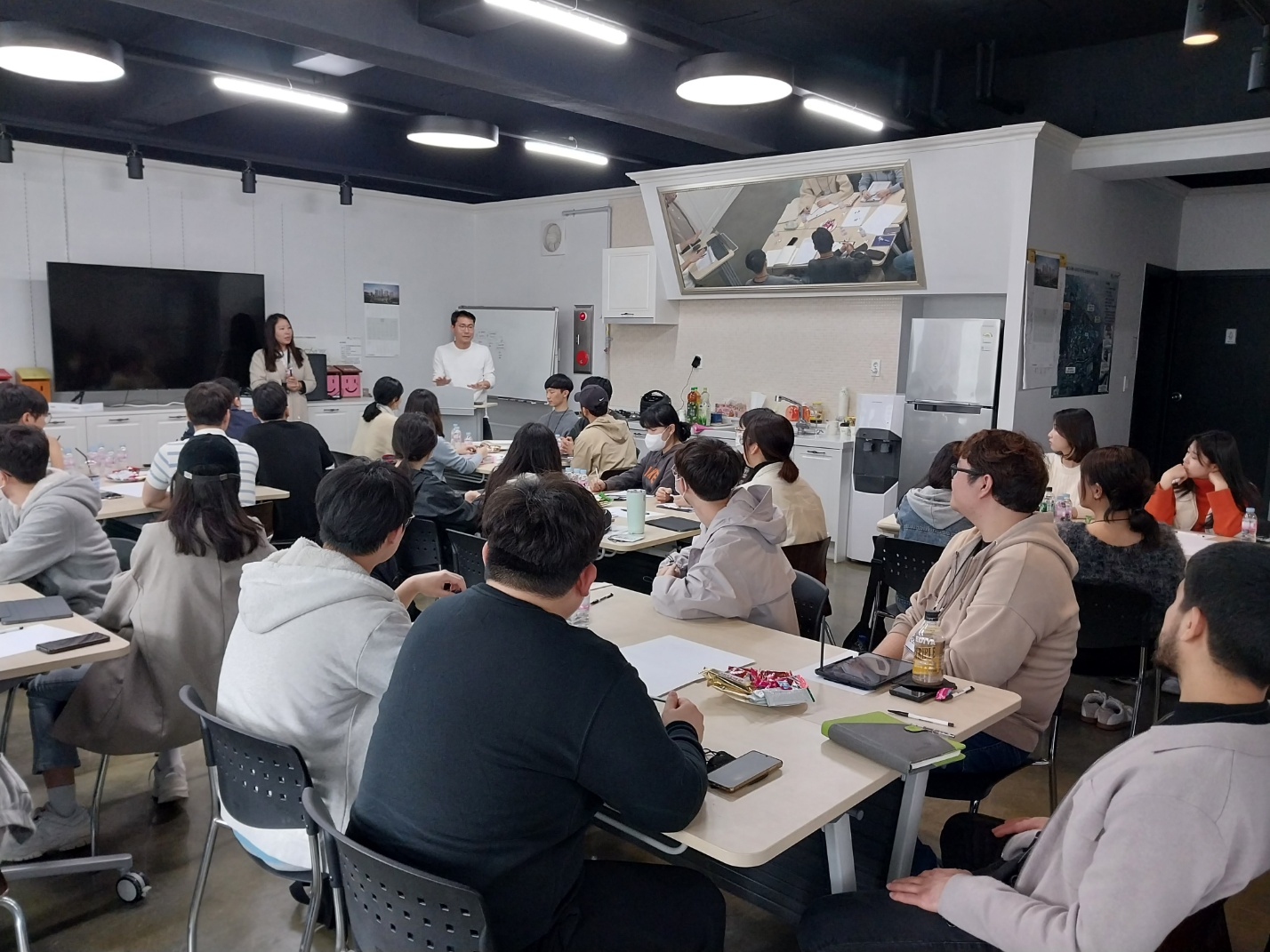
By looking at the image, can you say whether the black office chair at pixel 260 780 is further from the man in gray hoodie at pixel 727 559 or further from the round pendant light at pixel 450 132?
the round pendant light at pixel 450 132

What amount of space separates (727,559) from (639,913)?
1.24 metres

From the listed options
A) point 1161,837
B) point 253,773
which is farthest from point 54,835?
point 1161,837

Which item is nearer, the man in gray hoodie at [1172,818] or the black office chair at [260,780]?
the man in gray hoodie at [1172,818]

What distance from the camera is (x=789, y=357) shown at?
7.82 meters

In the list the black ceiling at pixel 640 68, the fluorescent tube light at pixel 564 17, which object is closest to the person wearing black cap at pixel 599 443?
the black ceiling at pixel 640 68

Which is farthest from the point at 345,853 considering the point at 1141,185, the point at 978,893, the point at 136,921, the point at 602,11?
the point at 1141,185

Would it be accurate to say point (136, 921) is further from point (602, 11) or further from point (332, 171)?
point (332, 171)

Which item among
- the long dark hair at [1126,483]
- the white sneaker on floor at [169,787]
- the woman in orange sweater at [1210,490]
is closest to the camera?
the white sneaker on floor at [169,787]

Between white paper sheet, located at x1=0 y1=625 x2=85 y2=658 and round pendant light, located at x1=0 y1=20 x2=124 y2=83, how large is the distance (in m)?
2.85

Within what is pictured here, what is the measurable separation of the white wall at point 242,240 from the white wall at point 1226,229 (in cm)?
727

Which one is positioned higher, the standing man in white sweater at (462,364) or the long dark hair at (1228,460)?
the standing man in white sweater at (462,364)

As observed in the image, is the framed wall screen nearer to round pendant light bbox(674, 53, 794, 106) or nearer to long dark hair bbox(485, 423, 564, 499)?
round pendant light bbox(674, 53, 794, 106)

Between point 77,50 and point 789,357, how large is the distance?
5.34 m

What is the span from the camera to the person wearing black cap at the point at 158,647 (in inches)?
106
